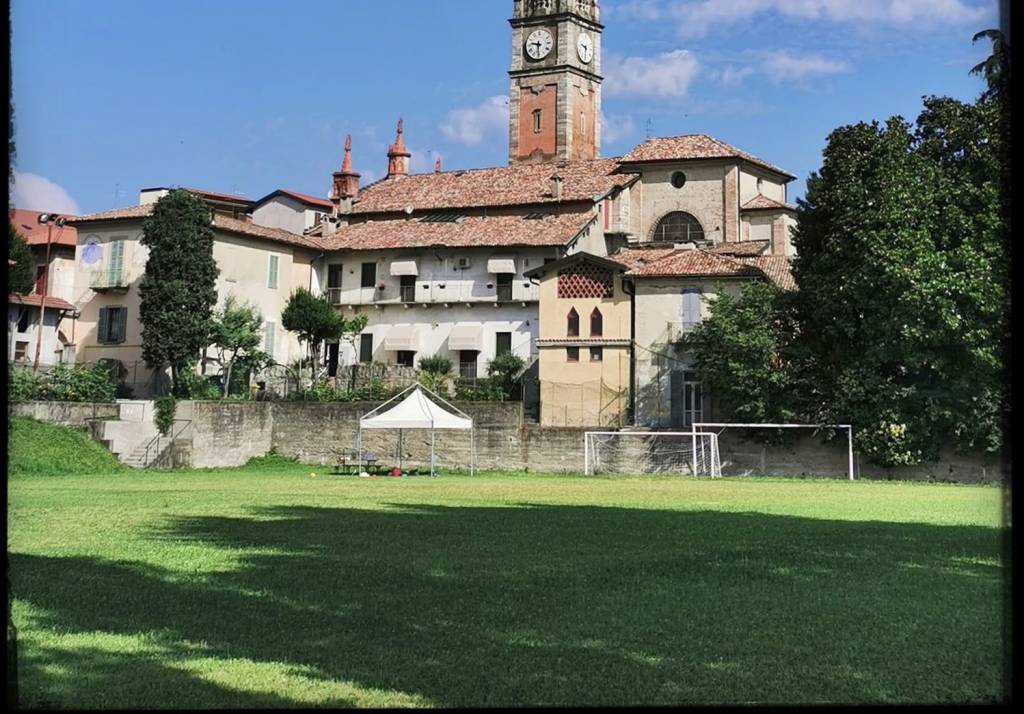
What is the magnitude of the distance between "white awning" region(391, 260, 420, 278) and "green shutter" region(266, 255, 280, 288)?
18.6ft

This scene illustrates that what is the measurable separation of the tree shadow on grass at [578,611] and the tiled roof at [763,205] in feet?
144

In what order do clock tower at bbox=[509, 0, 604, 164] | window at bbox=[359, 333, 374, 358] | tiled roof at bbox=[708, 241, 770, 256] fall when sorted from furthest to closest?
clock tower at bbox=[509, 0, 604, 164] → window at bbox=[359, 333, 374, 358] → tiled roof at bbox=[708, 241, 770, 256]

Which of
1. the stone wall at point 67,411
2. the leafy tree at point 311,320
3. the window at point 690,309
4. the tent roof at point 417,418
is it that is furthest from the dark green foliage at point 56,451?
the window at point 690,309

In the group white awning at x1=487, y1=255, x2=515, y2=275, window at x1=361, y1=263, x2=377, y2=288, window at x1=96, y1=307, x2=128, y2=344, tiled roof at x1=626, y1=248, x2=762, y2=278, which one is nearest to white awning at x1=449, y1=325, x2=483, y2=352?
white awning at x1=487, y1=255, x2=515, y2=275

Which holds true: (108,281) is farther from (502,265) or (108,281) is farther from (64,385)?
(502,265)

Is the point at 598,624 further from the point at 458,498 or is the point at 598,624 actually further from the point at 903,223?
the point at 903,223

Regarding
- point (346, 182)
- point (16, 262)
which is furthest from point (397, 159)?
point (16, 262)

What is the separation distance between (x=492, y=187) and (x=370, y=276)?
8537 millimetres

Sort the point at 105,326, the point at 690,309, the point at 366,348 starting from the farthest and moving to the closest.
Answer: the point at 366,348 → the point at 105,326 → the point at 690,309

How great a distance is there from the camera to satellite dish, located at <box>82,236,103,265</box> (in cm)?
5378

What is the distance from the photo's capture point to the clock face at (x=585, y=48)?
82.2m

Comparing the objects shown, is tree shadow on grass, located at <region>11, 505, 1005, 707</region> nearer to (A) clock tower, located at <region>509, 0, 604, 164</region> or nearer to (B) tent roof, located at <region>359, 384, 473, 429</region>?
(B) tent roof, located at <region>359, 384, 473, 429</region>

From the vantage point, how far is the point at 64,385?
1693 inches

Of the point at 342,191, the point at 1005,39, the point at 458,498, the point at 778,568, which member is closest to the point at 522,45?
the point at 342,191
